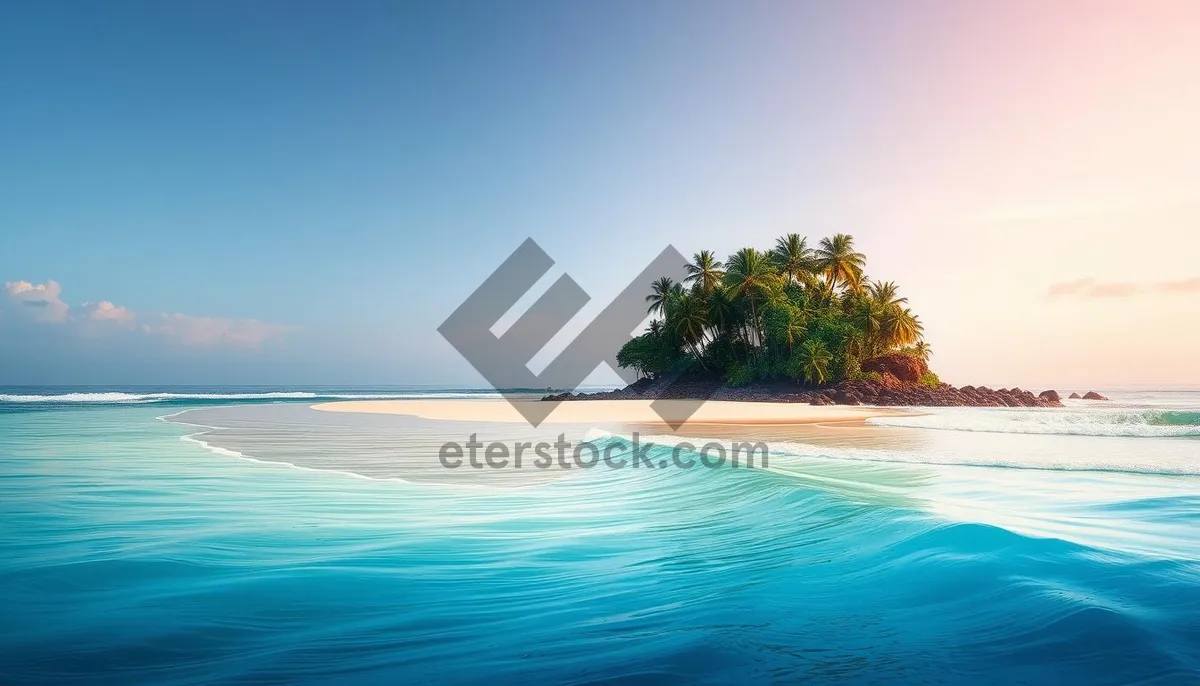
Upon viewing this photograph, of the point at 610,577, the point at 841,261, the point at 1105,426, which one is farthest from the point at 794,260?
the point at 610,577

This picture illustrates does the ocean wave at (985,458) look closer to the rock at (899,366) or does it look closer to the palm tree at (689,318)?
the rock at (899,366)

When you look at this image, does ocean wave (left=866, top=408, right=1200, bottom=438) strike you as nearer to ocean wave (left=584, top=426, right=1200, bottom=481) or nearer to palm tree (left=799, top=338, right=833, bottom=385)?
ocean wave (left=584, top=426, right=1200, bottom=481)

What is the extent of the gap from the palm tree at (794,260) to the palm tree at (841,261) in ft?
2.99

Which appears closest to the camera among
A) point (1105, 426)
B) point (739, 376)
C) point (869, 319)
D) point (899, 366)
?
point (1105, 426)

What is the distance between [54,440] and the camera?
14.3 metres

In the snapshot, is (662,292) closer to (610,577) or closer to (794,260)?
(794,260)

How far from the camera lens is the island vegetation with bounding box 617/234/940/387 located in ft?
138

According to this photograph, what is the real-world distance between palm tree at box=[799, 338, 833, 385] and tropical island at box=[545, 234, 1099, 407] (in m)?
0.08

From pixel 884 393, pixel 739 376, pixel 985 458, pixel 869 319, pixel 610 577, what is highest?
pixel 869 319

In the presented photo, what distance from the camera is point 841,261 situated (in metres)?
47.9

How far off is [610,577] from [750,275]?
4206 centimetres

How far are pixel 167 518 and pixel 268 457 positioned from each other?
5.51m

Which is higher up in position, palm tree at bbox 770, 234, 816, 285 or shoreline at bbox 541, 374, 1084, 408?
palm tree at bbox 770, 234, 816, 285

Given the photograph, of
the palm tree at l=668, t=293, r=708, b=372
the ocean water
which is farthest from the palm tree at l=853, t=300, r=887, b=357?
the ocean water
